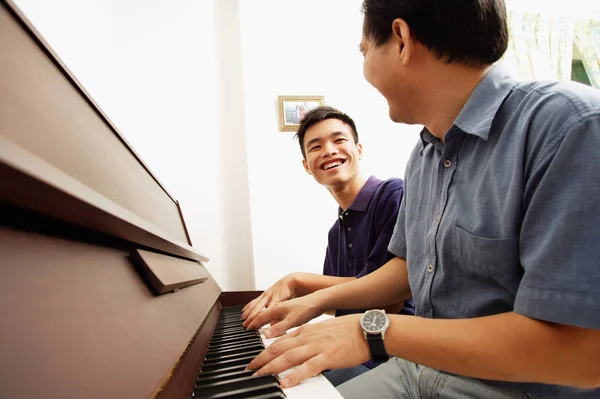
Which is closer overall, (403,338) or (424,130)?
(403,338)

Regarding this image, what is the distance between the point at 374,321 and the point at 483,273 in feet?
0.86

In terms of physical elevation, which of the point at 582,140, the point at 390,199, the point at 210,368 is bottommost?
the point at 210,368

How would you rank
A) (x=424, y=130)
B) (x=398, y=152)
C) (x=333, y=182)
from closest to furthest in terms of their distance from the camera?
1. (x=424, y=130)
2. (x=333, y=182)
3. (x=398, y=152)

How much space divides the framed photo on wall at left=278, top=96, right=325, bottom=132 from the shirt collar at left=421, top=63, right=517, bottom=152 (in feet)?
6.20

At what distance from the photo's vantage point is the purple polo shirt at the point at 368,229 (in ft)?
4.58

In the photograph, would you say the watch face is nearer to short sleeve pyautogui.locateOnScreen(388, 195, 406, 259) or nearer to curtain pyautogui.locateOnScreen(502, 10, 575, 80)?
short sleeve pyautogui.locateOnScreen(388, 195, 406, 259)

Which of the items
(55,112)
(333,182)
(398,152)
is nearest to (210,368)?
(55,112)

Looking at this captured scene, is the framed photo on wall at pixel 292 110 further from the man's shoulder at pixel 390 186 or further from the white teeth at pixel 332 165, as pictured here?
the man's shoulder at pixel 390 186

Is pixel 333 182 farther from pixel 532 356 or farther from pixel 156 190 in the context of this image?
pixel 532 356

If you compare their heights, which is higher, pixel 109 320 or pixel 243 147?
pixel 243 147

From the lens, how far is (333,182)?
1.70 meters

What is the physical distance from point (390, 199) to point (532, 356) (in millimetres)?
1016

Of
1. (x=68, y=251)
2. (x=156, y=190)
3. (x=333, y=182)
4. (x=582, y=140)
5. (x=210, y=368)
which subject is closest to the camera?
(x=68, y=251)

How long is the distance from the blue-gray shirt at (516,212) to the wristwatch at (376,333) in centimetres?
22
